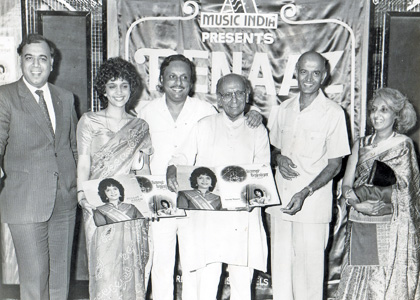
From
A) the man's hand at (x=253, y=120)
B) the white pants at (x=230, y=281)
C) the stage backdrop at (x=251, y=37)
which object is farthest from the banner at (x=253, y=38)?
the white pants at (x=230, y=281)

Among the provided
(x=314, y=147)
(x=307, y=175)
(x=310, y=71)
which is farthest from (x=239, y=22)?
(x=307, y=175)

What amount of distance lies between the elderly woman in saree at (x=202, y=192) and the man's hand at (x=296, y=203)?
55 centimetres

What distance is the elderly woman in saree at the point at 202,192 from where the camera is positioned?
3.09 m

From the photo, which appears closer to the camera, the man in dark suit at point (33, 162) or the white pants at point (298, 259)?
the man in dark suit at point (33, 162)

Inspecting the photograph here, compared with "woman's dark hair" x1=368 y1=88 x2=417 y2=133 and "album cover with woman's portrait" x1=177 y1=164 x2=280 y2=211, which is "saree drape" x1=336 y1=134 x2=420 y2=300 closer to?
"woman's dark hair" x1=368 y1=88 x2=417 y2=133

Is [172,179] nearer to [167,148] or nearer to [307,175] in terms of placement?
[167,148]

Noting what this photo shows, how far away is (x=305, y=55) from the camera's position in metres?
3.23

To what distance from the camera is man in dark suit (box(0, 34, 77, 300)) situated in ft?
9.96

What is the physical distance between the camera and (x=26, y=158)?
3.07 meters

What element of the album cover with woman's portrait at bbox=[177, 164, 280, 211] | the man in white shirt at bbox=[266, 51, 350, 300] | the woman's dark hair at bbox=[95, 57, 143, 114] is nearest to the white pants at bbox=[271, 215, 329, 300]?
the man in white shirt at bbox=[266, 51, 350, 300]

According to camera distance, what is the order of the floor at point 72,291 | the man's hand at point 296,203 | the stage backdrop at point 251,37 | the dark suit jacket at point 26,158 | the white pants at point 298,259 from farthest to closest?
1. the floor at point 72,291
2. the stage backdrop at point 251,37
3. the white pants at point 298,259
4. the man's hand at point 296,203
5. the dark suit jacket at point 26,158

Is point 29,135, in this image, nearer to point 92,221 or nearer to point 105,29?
point 92,221

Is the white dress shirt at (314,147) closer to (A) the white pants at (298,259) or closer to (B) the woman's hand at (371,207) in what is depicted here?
(A) the white pants at (298,259)

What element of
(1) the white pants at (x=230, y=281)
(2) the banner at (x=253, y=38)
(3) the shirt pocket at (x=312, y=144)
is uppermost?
(2) the banner at (x=253, y=38)
